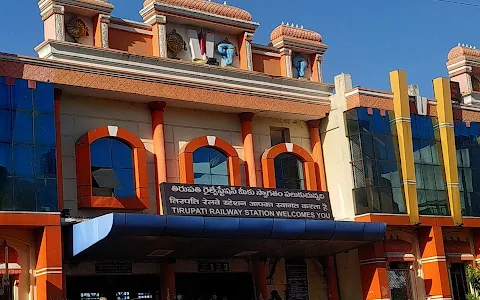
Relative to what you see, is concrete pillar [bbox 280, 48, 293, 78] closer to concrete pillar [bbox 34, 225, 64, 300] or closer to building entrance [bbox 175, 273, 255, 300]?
building entrance [bbox 175, 273, 255, 300]

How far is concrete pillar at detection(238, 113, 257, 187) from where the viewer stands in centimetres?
2380

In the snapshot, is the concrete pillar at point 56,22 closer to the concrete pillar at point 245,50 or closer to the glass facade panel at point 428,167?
the concrete pillar at point 245,50

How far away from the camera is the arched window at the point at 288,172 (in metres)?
24.7

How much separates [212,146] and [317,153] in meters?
4.09

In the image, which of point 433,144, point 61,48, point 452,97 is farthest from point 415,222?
point 61,48

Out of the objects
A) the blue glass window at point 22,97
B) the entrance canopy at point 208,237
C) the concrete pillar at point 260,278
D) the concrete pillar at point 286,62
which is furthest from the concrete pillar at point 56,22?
the concrete pillar at point 260,278

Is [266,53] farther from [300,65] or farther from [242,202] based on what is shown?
[242,202]

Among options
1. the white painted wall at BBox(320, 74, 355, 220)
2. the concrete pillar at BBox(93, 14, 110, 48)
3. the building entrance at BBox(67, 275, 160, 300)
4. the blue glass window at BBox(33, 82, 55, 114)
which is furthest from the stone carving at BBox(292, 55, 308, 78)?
the blue glass window at BBox(33, 82, 55, 114)

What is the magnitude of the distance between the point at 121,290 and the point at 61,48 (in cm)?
678

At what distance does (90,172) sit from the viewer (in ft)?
67.6

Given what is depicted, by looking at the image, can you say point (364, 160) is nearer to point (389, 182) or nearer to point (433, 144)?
point (389, 182)

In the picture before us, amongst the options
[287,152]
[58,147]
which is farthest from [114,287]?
[287,152]

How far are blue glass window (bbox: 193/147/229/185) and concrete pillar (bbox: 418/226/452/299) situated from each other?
722cm

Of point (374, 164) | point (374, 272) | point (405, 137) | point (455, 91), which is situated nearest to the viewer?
point (374, 272)
